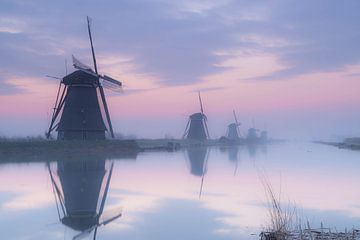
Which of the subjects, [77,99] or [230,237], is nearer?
[230,237]

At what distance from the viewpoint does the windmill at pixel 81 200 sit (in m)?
9.99

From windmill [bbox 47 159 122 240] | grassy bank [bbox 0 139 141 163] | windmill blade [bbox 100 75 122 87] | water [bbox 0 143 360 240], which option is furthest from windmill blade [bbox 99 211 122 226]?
windmill blade [bbox 100 75 122 87]

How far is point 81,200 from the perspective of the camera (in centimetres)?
1330

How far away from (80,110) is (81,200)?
2479 cm

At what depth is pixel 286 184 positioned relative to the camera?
1730 centimetres

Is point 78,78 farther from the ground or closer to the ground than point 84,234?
farther from the ground

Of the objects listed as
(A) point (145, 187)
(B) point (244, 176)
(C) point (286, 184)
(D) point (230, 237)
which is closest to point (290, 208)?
(D) point (230, 237)

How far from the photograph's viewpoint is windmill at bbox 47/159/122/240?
32.8 feet

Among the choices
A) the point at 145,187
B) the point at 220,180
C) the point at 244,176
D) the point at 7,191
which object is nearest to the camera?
the point at 7,191

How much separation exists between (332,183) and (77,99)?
25.3 meters

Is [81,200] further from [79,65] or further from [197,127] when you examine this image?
[197,127]

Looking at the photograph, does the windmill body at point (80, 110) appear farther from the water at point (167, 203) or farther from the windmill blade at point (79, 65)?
the water at point (167, 203)

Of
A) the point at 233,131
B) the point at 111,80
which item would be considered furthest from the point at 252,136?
the point at 111,80

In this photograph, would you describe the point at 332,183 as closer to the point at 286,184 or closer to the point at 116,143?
the point at 286,184
